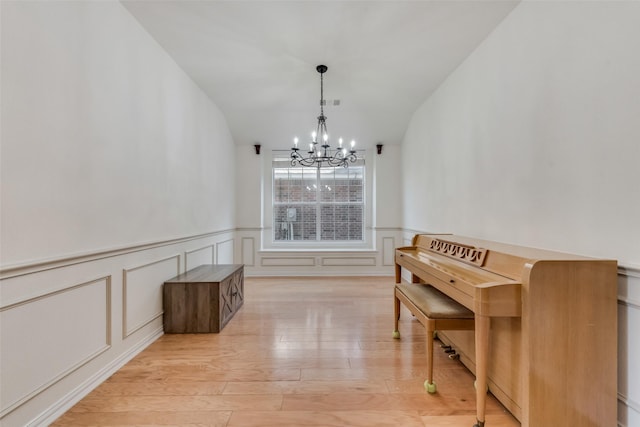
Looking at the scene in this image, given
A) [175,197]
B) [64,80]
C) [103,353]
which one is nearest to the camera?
[64,80]

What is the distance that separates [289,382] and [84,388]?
4.10ft

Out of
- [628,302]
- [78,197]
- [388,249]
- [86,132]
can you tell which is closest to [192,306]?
[78,197]

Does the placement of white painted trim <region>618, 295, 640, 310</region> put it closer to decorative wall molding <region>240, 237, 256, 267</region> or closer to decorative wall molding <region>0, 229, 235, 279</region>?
decorative wall molding <region>0, 229, 235, 279</region>

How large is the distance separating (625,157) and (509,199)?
2.75 ft

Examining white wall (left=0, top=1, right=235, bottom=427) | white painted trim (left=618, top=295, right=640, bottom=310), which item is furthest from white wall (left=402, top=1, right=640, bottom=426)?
white wall (left=0, top=1, right=235, bottom=427)

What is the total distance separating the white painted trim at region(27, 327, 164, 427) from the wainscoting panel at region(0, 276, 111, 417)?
0.13m

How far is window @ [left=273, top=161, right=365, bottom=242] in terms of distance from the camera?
5.44 metres

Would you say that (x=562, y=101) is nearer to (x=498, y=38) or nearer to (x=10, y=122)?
(x=498, y=38)

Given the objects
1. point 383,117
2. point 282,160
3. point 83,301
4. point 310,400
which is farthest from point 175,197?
point 383,117

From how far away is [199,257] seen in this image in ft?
11.4

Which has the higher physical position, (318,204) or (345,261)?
(318,204)

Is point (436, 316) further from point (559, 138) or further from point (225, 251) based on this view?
point (225, 251)

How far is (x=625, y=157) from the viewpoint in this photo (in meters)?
1.35

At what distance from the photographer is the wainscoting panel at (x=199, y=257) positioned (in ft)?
10.4
